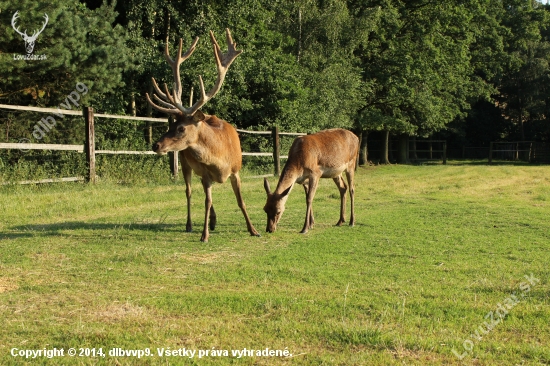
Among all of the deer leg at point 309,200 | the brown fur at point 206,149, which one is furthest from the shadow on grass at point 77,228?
the deer leg at point 309,200

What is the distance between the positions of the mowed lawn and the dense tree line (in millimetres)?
4829

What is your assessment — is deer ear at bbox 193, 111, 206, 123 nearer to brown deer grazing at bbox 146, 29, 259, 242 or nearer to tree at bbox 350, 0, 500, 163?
brown deer grazing at bbox 146, 29, 259, 242

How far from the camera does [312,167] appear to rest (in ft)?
31.9

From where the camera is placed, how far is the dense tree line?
46.4 feet

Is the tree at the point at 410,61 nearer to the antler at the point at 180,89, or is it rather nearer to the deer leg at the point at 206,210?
the antler at the point at 180,89

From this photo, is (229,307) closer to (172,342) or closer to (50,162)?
(172,342)

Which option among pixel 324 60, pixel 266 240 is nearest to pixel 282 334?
pixel 266 240

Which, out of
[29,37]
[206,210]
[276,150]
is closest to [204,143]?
[206,210]

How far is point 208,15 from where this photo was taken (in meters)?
20.4

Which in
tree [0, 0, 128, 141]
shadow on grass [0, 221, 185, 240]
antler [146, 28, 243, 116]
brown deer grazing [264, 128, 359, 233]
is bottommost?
shadow on grass [0, 221, 185, 240]

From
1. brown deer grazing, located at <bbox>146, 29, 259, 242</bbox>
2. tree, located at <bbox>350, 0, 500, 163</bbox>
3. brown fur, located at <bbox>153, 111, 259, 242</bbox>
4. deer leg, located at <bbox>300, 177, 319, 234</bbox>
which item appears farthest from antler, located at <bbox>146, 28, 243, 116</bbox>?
tree, located at <bbox>350, 0, 500, 163</bbox>

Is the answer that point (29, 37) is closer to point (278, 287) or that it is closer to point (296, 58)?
point (278, 287)

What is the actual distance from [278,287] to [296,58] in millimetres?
21512

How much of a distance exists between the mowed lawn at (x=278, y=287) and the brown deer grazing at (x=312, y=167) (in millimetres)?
391
